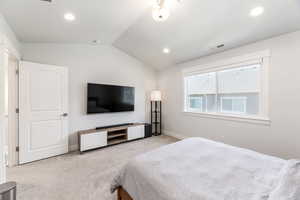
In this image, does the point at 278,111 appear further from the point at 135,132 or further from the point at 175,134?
the point at 135,132

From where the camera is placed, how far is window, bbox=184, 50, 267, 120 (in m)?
2.63

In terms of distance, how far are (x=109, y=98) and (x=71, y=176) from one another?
198 centimetres

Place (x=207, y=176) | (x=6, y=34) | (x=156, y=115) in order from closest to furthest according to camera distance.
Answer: (x=207, y=176), (x=6, y=34), (x=156, y=115)

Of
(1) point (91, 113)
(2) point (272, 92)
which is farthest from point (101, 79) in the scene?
(2) point (272, 92)

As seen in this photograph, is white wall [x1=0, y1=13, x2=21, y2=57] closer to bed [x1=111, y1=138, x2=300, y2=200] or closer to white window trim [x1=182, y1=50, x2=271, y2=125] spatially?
bed [x1=111, y1=138, x2=300, y2=200]

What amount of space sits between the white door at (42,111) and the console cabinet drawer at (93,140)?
0.41 m

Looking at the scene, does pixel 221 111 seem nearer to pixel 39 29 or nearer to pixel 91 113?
pixel 91 113

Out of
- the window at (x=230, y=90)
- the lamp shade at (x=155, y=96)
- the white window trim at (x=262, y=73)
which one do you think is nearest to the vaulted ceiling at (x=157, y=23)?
the white window trim at (x=262, y=73)

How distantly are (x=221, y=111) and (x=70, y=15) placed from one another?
3595mm

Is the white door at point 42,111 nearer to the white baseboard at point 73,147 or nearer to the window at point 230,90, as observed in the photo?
the white baseboard at point 73,147

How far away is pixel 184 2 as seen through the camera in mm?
2154

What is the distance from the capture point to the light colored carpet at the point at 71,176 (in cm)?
176

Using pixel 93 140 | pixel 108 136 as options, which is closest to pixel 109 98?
pixel 108 136

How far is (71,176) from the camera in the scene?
7.10 feet
